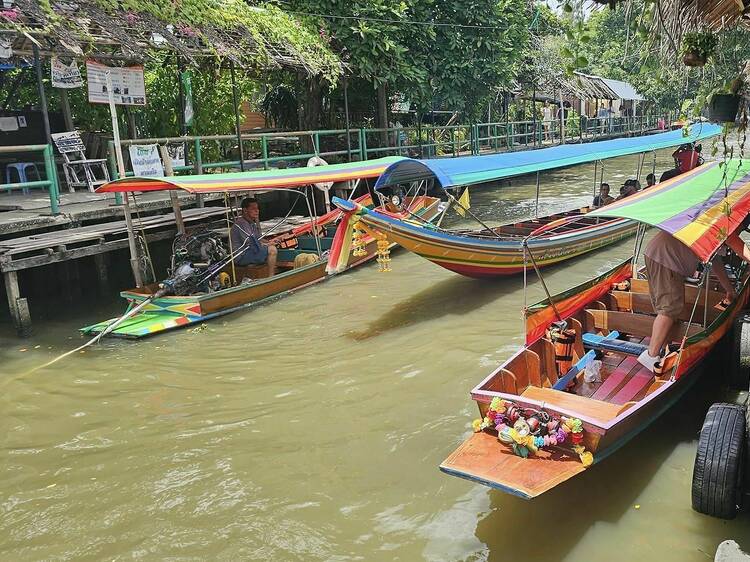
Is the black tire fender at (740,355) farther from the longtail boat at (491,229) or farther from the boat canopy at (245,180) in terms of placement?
the boat canopy at (245,180)

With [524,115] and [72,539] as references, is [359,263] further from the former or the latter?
[524,115]

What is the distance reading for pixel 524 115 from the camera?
29.7m

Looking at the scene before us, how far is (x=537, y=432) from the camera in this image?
4.30 meters

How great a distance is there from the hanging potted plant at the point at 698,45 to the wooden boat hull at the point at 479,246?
473 cm

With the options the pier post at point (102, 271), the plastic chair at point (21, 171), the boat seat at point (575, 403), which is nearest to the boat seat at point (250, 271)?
the pier post at point (102, 271)

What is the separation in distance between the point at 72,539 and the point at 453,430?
3.03 metres

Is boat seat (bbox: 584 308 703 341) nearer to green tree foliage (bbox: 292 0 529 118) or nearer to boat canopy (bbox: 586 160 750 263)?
boat canopy (bbox: 586 160 750 263)

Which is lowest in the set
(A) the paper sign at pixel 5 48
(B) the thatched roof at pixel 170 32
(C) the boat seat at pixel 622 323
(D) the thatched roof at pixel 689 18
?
(C) the boat seat at pixel 622 323

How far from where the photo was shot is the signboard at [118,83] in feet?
33.5

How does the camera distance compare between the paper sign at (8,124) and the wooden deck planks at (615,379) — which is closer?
the wooden deck planks at (615,379)

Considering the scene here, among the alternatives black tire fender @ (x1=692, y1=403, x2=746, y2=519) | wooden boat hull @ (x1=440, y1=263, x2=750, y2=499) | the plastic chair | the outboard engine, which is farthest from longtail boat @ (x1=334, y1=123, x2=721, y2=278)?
the plastic chair

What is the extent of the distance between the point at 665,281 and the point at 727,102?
1.95 meters

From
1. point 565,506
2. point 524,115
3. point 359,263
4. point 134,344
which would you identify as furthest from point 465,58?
point 524,115

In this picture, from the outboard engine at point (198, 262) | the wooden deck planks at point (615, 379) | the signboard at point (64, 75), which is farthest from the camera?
the signboard at point (64, 75)
